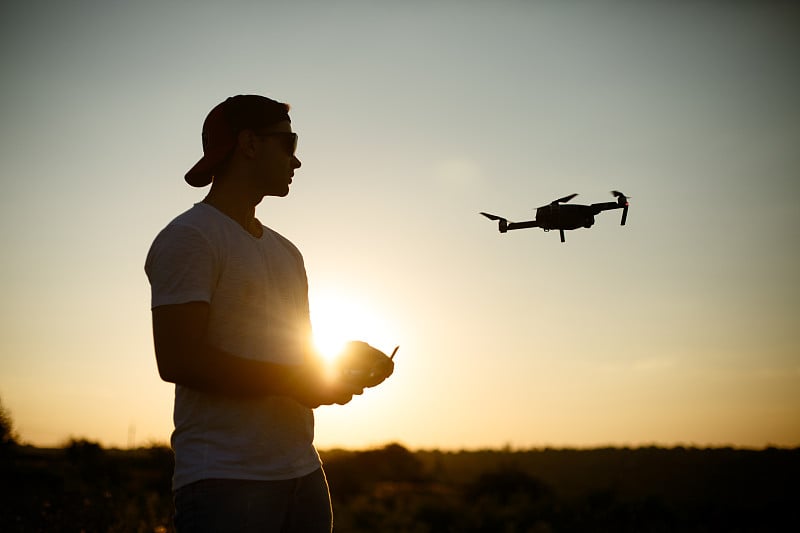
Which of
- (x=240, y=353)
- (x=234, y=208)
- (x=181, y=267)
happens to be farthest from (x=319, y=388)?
(x=234, y=208)

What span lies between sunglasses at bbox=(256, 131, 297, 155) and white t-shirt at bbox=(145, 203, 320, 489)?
17.6 inches

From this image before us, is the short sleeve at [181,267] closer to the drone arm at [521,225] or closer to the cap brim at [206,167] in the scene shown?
the cap brim at [206,167]

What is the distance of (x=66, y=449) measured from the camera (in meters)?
34.2

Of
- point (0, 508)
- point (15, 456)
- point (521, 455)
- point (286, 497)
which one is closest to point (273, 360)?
point (286, 497)

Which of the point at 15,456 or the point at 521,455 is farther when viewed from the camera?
the point at 521,455

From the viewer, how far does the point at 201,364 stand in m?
3.05

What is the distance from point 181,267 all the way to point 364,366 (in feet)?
2.75

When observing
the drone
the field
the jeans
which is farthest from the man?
the field

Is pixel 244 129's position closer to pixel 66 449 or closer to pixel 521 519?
pixel 521 519

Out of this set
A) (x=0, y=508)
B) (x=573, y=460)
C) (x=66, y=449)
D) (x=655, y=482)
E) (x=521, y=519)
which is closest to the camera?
(x=0, y=508)

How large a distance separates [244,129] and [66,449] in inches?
1356

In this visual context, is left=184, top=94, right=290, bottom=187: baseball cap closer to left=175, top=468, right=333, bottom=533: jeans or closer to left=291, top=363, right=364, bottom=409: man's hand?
left=291, top=363, right=364, bottom=409: man's hand

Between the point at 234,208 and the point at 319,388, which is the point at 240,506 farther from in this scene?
the point at 234,208

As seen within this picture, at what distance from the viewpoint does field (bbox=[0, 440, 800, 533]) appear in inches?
573
